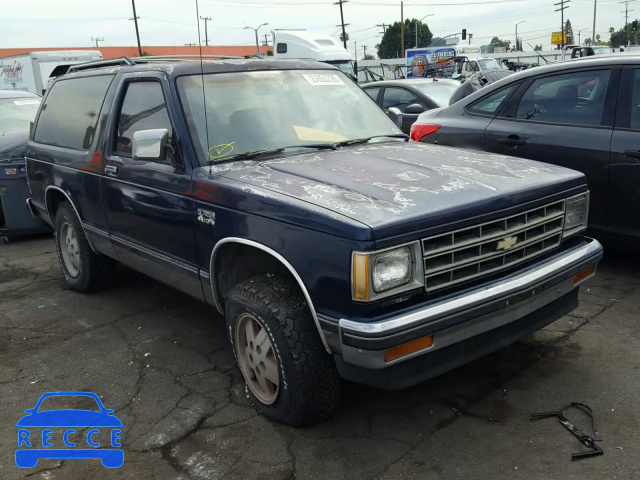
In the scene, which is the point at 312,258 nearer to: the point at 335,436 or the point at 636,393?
the point at 335,436

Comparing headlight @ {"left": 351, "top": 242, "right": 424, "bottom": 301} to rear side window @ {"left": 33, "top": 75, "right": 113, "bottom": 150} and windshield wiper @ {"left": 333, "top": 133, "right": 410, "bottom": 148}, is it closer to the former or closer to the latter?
windshield wiper @ {"left": 333, "top": 133, "right": 410, "bottom": 148}

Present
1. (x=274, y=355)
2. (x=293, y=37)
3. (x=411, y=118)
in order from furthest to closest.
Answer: (x=293, y=37), (x=411, y=118), (x=274, y=355)

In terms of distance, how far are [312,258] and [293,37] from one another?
20999mm

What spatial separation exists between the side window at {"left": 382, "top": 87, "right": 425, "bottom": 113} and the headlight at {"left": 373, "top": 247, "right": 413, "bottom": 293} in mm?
8094

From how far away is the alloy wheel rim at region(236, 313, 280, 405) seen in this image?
3.22 meters

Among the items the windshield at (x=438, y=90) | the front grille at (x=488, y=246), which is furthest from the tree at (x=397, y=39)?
the front grille at (x=488, y=246)

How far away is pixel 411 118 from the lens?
29.3ft

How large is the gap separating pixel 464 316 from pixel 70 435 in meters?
2.13

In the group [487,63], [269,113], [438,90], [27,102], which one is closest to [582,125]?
[269,113]

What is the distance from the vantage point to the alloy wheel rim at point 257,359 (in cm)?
322

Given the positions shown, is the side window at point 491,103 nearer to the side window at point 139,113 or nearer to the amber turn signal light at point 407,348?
the side window at point 139,113

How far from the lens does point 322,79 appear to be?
14.5 ft

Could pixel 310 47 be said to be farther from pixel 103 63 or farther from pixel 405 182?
pixel 405 182

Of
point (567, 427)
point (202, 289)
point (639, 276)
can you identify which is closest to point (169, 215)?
point (202, 289)
